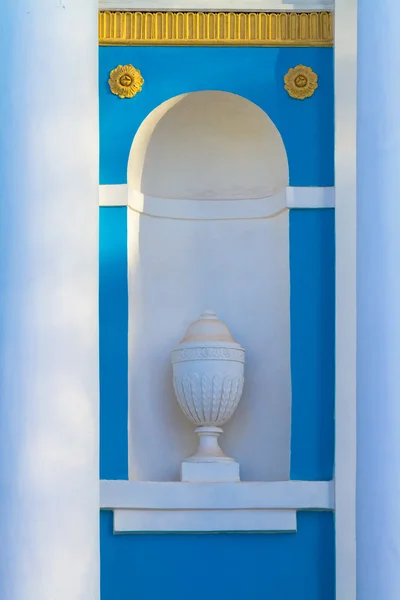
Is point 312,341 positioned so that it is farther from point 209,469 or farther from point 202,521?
point 202,521

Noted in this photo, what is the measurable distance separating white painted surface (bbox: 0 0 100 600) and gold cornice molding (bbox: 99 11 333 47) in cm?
144

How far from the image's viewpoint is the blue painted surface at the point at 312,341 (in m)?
6.19

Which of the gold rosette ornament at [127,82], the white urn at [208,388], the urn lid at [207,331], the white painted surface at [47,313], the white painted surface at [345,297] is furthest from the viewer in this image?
the gold rosette ornament at [127,82]

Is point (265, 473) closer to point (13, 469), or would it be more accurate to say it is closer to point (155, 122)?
point (155, 122)

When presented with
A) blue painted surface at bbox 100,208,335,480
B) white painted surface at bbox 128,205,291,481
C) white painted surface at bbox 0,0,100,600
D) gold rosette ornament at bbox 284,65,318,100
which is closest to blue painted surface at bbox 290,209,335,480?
blue painted surface at bbox 100,208,335,480

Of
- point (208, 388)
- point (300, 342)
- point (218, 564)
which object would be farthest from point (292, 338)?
point (218, 564)

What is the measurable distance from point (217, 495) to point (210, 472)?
4.4 inches

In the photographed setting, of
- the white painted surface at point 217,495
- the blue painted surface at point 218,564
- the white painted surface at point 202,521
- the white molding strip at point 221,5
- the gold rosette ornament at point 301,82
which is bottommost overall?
the blue painted surface at point 218,564

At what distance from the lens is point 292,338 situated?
6.30m

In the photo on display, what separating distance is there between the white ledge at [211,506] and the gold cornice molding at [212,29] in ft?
6.37

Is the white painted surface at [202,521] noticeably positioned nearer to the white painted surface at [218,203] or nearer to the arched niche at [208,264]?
the arched niche at [208,264]

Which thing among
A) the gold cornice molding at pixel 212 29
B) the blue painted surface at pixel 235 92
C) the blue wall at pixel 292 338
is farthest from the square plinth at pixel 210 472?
the gold cornice molding at pixel 212 29

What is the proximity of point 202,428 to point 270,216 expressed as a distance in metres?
1.01

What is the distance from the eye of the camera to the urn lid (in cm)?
630
